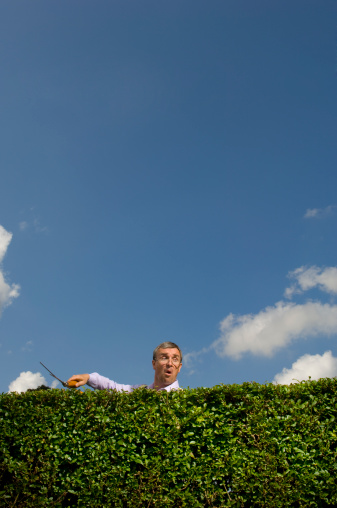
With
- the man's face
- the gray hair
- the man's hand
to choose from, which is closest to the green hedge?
the man's hand

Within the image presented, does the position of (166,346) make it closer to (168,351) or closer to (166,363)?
(168,351)

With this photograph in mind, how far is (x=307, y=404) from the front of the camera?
20.7ft

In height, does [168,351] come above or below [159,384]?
above

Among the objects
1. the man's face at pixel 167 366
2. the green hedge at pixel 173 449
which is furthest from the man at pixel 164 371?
the green hedge at pixel 173 449

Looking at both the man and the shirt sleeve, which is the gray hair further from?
the shirt sleeve

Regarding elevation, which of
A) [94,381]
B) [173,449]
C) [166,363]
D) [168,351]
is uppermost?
[168,351]

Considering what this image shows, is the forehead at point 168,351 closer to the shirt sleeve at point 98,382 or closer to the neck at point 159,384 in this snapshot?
the neck at point 159,384

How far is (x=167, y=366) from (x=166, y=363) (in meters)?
0.06

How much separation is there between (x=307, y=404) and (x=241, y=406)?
1.07 meters

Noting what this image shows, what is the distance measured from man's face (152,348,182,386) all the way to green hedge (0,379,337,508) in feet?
4.34

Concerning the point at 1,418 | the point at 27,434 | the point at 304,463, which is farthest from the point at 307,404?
the point at 1,418

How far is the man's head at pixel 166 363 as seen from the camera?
24.8 ft

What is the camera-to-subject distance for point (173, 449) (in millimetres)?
5770

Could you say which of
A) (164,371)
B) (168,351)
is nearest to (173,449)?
(164,371)
